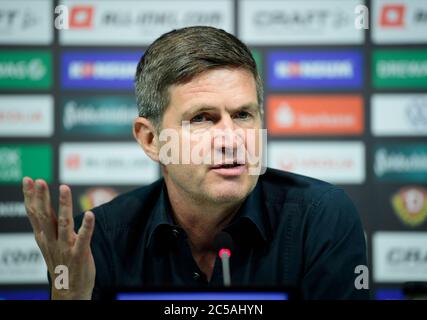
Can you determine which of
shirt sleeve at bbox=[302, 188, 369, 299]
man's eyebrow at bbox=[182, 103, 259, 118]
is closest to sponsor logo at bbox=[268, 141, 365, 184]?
shirt sleeve at bbox=[302, 188, 369, 299]

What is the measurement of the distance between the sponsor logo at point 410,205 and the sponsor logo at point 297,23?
69 cm

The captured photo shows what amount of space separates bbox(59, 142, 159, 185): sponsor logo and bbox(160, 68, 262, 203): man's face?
1.18 meters

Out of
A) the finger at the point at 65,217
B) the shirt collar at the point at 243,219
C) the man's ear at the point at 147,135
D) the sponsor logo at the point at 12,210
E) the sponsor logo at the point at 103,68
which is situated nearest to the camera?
the finger at the point at 65,217

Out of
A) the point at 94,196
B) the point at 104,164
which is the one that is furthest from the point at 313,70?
the point at 94,196

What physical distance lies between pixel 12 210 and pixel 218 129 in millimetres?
1486

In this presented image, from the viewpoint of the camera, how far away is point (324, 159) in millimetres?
2564

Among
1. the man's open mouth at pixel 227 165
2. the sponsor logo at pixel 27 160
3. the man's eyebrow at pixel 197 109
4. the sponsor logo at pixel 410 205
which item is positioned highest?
the man's eyebrow at pixel 197 109

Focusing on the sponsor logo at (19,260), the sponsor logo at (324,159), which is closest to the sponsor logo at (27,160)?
the sponsor logo at (19,260)

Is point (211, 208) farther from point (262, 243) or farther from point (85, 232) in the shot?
point (85, 232)

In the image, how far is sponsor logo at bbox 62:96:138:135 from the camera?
2566 millimetres

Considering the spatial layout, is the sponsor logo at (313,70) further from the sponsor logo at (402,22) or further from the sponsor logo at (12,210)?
the sponsor logo at (12,210)

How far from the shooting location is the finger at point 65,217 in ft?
3.67

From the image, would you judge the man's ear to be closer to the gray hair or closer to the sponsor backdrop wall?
the gray hair
